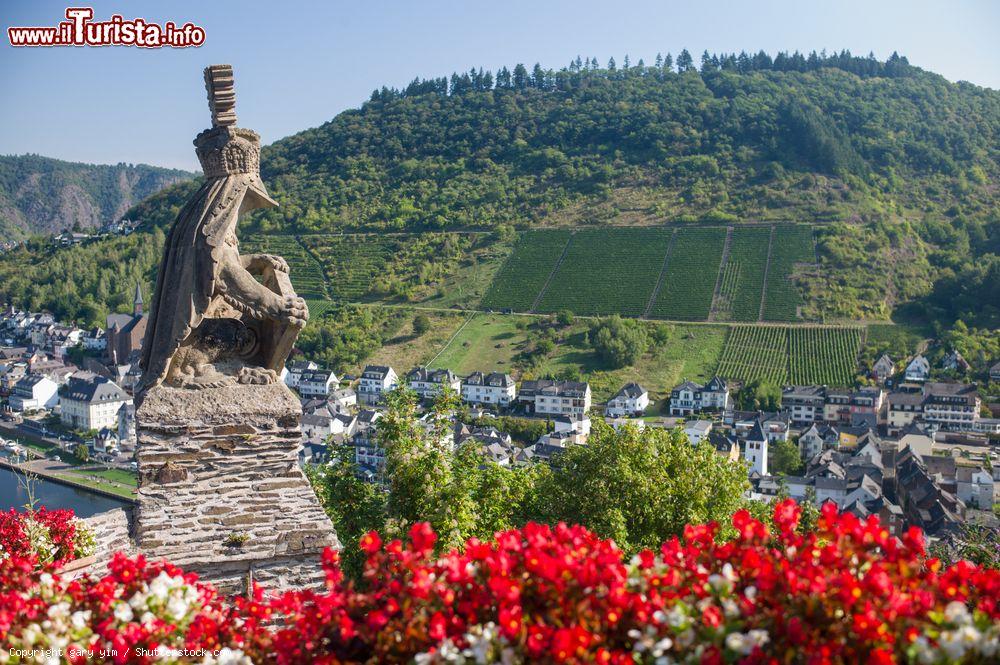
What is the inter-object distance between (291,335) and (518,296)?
81.4 m

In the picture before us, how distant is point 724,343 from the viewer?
74188mm

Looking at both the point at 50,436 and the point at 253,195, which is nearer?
the point at 253,195

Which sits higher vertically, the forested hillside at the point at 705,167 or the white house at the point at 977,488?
the forested hillside at the point at 705,167

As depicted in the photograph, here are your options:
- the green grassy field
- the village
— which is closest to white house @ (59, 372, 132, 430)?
the village

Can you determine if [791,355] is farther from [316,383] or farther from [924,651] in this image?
[924,651]

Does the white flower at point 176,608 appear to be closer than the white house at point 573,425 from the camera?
Yes

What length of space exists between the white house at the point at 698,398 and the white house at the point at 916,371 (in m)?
15.7

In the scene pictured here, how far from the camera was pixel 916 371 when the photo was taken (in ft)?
218

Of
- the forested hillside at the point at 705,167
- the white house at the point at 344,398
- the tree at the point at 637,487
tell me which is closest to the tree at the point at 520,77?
the forested hillside at the point at 705,167

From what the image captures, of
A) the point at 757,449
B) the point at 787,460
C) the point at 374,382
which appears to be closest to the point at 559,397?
the point at 757,449

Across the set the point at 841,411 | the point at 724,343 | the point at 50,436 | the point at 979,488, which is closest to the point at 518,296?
the point at 724,343

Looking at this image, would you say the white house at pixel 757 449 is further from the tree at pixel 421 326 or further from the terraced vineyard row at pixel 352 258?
the terraced vineyard row at pixel 352 258

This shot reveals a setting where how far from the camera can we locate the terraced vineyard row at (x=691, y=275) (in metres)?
81.7

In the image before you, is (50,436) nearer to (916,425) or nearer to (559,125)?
(916,425)
